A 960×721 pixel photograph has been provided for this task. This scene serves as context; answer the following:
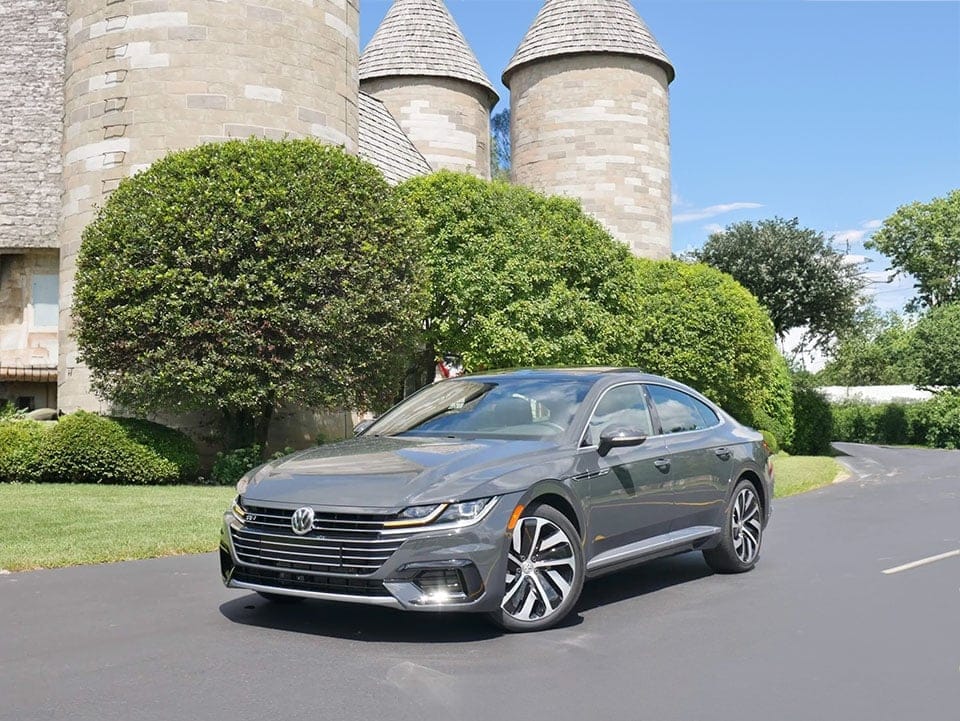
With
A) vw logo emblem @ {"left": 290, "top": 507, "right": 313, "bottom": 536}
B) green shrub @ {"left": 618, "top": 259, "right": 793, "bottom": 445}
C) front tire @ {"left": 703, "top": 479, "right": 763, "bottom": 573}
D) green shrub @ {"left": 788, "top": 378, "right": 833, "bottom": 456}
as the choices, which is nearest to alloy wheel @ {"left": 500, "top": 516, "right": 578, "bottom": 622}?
vw logo emblem @ {"left": 290, "top": 507, "right": 313, "bottom": 536}

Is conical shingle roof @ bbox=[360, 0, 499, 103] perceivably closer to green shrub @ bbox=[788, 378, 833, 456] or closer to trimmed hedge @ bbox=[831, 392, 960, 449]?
green shrub @ bbox=[788, 378, 833, 456]

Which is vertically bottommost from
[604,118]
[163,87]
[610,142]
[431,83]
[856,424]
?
[856,424]

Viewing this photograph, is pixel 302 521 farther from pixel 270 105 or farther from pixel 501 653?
pixel 270 105

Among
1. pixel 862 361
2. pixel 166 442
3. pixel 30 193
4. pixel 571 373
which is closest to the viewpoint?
pixel 571 373

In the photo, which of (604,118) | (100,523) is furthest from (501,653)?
(604,118)

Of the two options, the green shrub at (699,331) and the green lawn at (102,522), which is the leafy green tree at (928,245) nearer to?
the green shrub at (699,331)

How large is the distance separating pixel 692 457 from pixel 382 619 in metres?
2.64

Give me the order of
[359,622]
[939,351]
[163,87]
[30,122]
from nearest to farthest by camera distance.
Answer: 1. [359,622]
2. [163,87]
3. [30,122]
4. [939,351]

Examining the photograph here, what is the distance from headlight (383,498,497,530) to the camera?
552cm

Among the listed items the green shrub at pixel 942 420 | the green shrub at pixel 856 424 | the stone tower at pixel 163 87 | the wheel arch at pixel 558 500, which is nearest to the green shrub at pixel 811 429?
the green shrub at pixel 942 420

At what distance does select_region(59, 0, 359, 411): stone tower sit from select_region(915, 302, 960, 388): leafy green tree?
35273mm

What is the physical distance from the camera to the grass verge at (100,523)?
914cm

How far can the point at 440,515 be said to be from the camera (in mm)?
5562

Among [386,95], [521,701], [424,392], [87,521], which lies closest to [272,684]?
[521,701]
